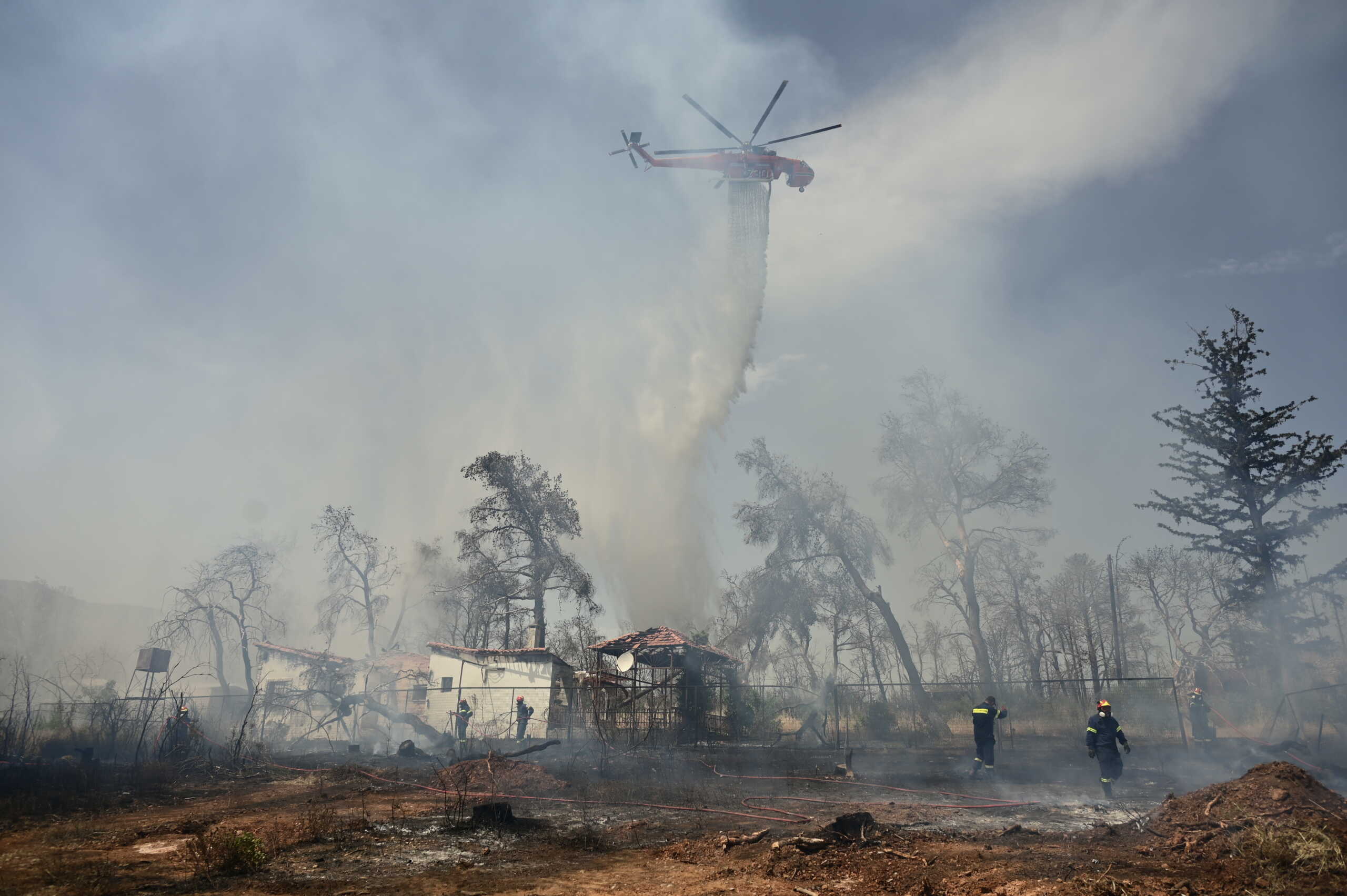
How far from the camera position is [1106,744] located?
13.4 metres

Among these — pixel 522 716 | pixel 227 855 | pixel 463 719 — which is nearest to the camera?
pixel 227 855

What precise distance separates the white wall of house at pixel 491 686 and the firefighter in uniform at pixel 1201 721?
21.9m

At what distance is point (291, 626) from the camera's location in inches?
3258

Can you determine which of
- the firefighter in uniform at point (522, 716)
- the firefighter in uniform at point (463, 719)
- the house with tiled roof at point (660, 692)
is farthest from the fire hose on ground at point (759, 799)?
the firefighter in uniform at point (522, 716)

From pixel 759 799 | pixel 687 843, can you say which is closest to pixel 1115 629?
pixel 759 799

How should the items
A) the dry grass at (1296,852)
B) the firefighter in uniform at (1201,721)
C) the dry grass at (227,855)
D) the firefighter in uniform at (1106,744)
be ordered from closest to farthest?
the dry grass at (1296,852), the dry grass at (227,855), the firefighter in uniform at (1106,744), the firefighter in uniform at (1201,721)

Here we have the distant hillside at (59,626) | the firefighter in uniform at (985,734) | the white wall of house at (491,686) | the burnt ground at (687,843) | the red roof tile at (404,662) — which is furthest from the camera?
the distant hillside at (59,626)

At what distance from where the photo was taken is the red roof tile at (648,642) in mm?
26453

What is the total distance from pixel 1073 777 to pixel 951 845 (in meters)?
10.4

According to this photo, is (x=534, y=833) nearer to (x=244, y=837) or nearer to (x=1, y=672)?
(x=244, y=837)

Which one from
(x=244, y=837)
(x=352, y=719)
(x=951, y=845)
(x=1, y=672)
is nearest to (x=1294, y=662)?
(x=951, y=845)

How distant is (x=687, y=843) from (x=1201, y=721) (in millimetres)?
17645

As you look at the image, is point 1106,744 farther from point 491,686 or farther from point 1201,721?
point 491,686

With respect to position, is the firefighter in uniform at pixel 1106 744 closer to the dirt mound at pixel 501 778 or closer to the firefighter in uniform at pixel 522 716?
the dirt mound at pixel 501 778
